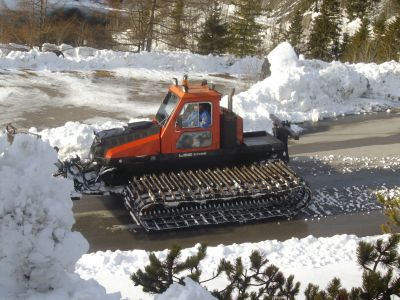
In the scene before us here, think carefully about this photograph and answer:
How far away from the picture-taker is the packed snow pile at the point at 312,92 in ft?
58.2

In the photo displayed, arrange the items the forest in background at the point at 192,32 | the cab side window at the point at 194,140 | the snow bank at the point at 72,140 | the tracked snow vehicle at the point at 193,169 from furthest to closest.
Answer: the forest in background at the point at 192,32, the snow bank at the point at 72,140, the cab side window at the point at 194,140, the tracked snow vehicle at the point at 193,169

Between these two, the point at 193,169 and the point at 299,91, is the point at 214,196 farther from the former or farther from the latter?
the point at 299,91

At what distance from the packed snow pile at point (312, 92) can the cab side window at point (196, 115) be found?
205 inches

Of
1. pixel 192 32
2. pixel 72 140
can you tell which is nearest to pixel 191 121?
pixel 72 140

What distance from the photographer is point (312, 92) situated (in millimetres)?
18719

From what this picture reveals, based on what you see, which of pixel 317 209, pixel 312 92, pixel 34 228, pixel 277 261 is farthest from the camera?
pixel 312 92

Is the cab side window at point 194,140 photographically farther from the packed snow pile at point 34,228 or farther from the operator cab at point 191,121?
the packed snow pile at point 34,228

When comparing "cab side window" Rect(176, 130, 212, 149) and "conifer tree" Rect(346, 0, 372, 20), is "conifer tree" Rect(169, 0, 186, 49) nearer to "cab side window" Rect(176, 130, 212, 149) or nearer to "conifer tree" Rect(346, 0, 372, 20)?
"conifer tree" Rect(346, 0, 372, 20)

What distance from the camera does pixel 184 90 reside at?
10.9m

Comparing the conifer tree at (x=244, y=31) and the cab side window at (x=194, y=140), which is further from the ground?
the conifer tree at (x=244, y=31)

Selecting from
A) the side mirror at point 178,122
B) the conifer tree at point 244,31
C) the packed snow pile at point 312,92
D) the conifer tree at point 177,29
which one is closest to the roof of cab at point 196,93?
the side mirror at point 178,122

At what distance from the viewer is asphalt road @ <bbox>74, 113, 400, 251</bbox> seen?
10.0 m

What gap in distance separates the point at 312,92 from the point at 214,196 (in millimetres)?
9386

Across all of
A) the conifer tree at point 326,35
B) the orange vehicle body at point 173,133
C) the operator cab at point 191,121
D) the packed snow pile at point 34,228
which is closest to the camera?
the packed snow pile at point 34,228
